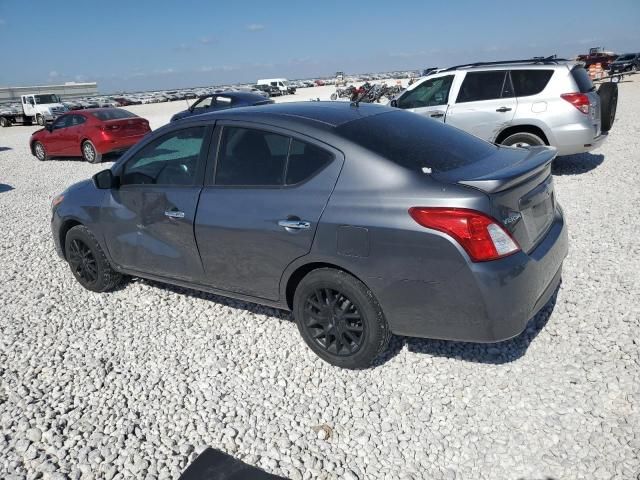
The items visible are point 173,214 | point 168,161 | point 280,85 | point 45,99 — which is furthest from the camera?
point 280,85

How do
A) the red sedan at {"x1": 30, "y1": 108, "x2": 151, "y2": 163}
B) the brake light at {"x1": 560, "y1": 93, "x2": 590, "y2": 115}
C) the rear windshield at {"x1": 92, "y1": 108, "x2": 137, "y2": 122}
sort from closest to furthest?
1. the brake light at {"x1": 560, "y1": 93, "x2": 590, "y2": 115}
2. the red sedan at {"x1": 30, "y1": 108, "x2": 151, "y2": 163}
3. the rear windshield at {"x1": 92, "y1": 108, "x2": 137, "y2": 122}

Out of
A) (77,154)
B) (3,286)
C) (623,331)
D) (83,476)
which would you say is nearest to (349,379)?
(83,476)

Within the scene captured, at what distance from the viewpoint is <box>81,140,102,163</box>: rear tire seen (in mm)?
13234

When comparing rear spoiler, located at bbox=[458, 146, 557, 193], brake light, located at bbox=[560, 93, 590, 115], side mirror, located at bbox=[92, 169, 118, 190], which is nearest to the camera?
rear spoiler, located at bbox=[458, 146, 557, 193]

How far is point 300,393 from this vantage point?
10.1 ft

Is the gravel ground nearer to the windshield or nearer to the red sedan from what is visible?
the red sedan

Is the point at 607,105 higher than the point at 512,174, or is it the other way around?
the point at 512,174

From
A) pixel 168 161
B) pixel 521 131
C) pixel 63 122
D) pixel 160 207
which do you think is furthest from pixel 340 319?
pixel 63 122

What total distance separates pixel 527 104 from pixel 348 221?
19.7 feet

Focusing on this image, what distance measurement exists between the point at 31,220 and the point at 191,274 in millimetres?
5518

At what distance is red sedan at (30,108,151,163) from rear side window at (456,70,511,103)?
30.4 feet

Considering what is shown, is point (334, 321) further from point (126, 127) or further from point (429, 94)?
point (126, 127)

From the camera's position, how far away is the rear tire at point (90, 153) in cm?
1323

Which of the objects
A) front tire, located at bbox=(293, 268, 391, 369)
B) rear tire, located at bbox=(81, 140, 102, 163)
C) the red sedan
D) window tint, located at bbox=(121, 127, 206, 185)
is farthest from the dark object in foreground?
rear tire, located at bbox=(81, 140, 102, 163)
